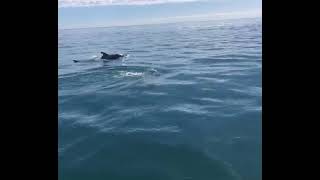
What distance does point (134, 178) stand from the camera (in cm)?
930

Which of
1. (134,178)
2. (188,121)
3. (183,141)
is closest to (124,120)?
(188,121)

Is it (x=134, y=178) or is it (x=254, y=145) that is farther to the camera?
(x=254, y=145)

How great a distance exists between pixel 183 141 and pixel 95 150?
2932 mm

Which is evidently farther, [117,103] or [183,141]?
[117,103]
